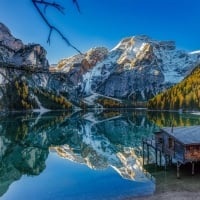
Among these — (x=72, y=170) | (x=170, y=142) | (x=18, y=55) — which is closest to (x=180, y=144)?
(x=170, y=142)

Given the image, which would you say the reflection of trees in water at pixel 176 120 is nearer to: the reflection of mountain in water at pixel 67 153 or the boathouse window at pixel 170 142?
the reflection of mountain in water at pixel 67 153

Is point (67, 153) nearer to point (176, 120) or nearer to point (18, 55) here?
point (18, 55)

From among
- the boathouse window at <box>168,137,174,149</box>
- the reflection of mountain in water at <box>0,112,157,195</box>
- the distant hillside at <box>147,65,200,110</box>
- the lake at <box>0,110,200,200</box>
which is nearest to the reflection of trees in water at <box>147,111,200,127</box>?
the reflection of mountain in water at <box>0,112,157,195</box>

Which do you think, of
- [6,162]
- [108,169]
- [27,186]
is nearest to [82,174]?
[108,169]

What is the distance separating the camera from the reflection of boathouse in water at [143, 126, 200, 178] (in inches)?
1363

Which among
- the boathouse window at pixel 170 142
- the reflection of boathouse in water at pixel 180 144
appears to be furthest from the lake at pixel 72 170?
the boathouse window at pixel 170 142

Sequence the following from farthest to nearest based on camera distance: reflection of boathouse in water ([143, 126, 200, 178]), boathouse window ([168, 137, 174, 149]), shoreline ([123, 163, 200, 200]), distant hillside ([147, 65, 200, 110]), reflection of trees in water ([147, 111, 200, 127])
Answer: distant hillside ([147, 65, 200, 110]) < reflection of trees in water ([147, 111, 200, 127]) < boathouse window ([168, 137, 174, 149]) < reflection of boathouse in water ([143, 126, 200, 178]) < shoreline ([123, 163, 200, 200])

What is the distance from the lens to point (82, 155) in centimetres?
5634

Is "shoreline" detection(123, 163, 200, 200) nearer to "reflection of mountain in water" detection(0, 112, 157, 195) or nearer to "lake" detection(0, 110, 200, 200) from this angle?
"lake" detection(0, 110, 200, 200)

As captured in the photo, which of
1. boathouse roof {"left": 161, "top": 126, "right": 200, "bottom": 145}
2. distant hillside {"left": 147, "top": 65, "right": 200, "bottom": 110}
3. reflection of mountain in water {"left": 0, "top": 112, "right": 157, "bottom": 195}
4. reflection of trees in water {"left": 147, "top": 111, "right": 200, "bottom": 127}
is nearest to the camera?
boathouse roof {"left": 161, "top": 126, "right": 200, "bottom": 145}

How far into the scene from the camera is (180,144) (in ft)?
117

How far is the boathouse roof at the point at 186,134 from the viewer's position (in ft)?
115

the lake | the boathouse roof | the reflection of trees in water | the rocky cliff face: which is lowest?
the lake

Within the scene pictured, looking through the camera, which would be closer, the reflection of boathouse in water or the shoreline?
the shoreline
